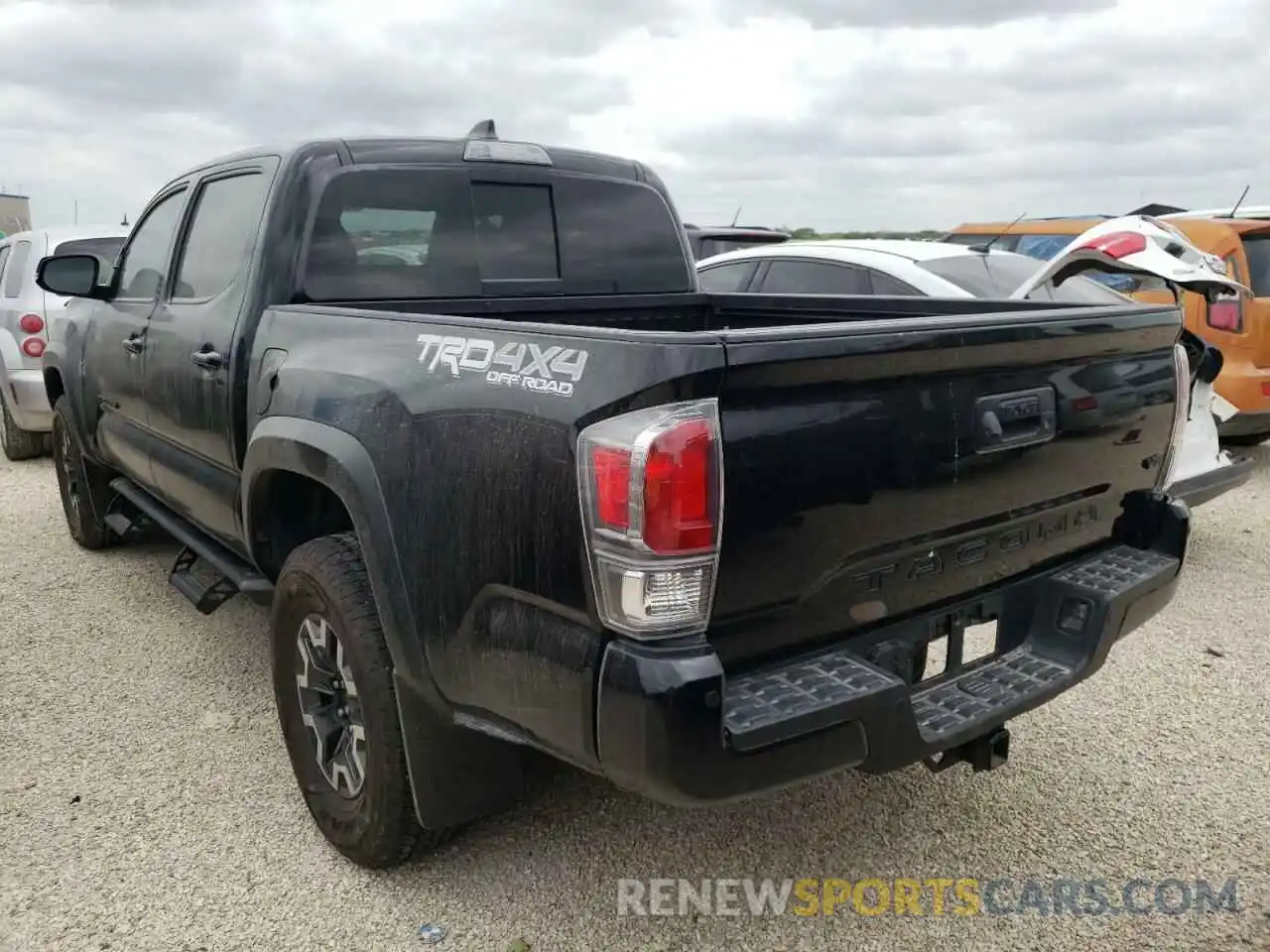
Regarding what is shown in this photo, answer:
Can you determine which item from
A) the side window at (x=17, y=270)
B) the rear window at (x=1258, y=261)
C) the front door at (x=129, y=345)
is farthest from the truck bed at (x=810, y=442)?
the side window at (x=17, y=270)

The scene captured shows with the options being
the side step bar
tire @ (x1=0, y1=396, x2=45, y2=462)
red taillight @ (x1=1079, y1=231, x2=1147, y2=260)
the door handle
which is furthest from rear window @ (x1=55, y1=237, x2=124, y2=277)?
red taillight @ (x1=1079, y1=231, x2=1147, y2=260)

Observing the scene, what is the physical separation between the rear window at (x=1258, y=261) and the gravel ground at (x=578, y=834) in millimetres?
3939

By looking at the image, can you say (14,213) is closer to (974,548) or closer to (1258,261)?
(1258,261)

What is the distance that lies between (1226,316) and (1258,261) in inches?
29.2

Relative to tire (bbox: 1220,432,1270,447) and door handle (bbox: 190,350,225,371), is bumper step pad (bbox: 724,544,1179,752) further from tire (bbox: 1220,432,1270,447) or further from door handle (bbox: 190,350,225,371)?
tire (bbox: 1220,432,1270,447)

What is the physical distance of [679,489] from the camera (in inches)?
73.8

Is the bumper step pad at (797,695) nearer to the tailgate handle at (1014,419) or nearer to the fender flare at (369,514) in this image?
the tailgate handle at (1014,419)

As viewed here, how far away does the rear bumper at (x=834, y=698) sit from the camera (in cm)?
190

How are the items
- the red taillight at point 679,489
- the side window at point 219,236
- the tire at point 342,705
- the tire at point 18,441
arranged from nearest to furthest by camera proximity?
the red taillight at point 679,489 → the tire at point 342,705 → the side window at point 219,236 → the tire at point 18,441

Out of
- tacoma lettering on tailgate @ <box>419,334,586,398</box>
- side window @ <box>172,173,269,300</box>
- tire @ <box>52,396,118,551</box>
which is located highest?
side window @ <box>172,173,269,300</box>

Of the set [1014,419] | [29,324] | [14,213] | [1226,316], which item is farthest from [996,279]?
[14,213]

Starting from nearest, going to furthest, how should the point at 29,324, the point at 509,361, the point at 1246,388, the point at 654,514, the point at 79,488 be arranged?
the point at 654,514
the point at 509,361
the point at 79,488
the point at 1246,388
the point at 29,324

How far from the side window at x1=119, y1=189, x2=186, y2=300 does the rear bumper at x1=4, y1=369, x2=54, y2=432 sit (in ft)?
12.2

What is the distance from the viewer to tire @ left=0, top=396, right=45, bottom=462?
8.27m
